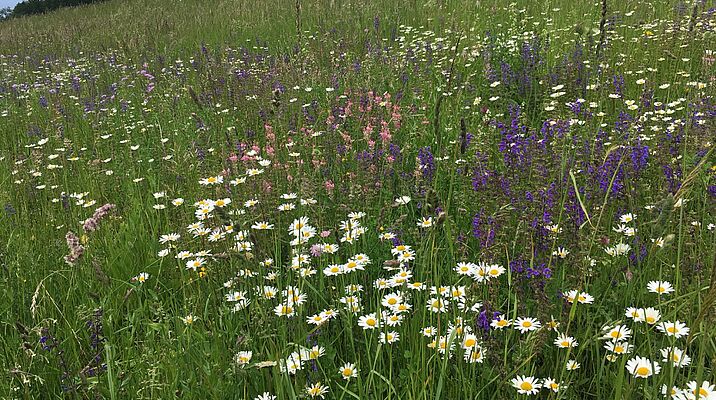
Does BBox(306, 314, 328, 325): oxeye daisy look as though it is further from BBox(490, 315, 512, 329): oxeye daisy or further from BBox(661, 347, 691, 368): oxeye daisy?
BBox(661, 347, 691, 368): oxeye daisy

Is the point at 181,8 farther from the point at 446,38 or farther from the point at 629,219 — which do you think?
the point at 629,219

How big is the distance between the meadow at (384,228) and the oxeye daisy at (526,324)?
0.01m

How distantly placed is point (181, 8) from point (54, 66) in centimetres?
560

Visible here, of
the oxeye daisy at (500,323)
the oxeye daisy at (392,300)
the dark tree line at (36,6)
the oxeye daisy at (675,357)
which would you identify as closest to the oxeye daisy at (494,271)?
the oxeye daisy at (500,323)

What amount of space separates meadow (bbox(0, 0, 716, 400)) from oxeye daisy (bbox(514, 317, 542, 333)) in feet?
0.05

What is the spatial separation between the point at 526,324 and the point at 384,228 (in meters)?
0.91

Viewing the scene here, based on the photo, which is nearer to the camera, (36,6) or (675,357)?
(675,357)

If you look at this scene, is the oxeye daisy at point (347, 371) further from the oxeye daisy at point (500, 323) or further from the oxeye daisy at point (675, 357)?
the oxeye daisy at point (675, 357)

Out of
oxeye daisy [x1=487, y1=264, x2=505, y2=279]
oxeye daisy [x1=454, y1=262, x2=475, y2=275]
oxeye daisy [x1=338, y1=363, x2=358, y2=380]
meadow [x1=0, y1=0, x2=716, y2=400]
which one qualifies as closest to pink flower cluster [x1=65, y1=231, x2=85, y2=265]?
meadow [x1=0, y1=0, x2=716, y2=400]

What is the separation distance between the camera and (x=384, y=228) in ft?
8.03

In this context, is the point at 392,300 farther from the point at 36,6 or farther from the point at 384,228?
the point at 36,6

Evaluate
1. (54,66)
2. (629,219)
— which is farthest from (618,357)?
(54,66)

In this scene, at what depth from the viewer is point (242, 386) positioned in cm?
172

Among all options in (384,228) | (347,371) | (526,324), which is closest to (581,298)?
(526,324)
